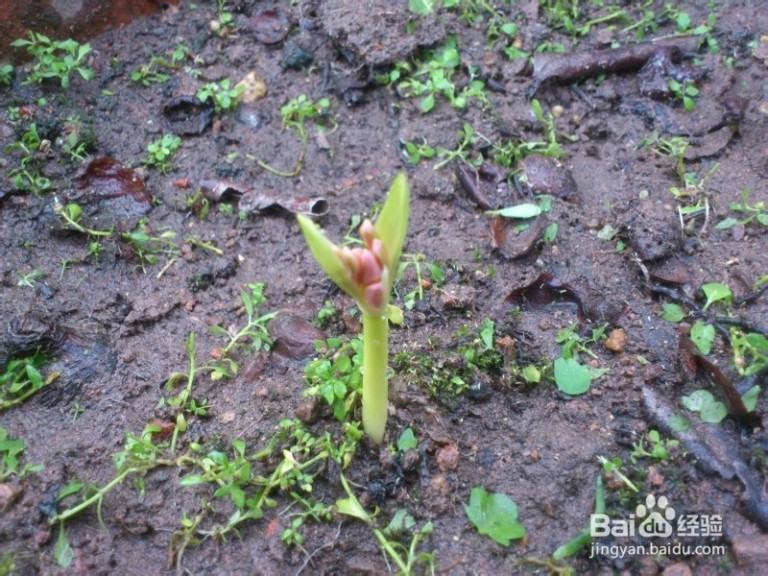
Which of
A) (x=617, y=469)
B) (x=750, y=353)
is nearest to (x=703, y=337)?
(x=750, y=353)

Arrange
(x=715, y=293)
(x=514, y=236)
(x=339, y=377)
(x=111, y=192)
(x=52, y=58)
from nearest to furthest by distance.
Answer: (x=339, y=377) < (x=715, y=293) < (x=514, y=236) < (x=111, y=192) < (x=52, y=58)

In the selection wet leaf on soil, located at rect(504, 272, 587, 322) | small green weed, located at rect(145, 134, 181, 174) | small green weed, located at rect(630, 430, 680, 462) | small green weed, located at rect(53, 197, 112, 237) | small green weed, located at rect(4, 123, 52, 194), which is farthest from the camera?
small green weed, located at rect(145, 134, 181, 174)

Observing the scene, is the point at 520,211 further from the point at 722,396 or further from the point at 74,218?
the point at 74,218

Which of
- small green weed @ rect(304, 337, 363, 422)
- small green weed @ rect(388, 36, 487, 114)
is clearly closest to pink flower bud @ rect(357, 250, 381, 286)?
small green weed @ rect(304, 337, 363, 422)

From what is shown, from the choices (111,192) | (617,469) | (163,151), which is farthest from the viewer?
(163,151)

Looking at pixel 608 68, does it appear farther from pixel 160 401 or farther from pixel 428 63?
pixel 160 401

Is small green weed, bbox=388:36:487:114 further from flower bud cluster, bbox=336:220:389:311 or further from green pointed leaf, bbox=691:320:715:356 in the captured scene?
flower bud cluster, bbox=336:220:389:311

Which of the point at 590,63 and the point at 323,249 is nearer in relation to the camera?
the point at 323,249
